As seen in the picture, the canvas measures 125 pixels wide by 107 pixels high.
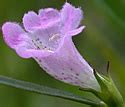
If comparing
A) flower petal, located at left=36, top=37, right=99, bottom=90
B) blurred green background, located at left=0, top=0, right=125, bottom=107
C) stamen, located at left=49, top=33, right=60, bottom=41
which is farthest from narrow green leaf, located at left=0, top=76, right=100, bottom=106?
blurred green background, located at left=0, top=0, right=125, bottom=107

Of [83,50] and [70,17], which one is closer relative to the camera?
[70,17]

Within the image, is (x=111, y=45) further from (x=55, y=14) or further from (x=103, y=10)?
(x=55, y=14)

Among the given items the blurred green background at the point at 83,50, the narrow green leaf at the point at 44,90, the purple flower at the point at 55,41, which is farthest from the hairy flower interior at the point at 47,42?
the blurred green background at the point at 83,50

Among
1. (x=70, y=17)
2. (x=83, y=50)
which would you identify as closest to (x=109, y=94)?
(x=70, y=17)

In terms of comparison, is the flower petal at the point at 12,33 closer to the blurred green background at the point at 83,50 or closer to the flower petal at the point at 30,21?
the flower petal at the point at 30,21

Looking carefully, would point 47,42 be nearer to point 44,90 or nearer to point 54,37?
point 54,37

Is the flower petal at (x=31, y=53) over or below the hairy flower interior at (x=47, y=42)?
below

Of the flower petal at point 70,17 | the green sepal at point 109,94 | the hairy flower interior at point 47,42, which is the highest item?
the flower petal at point 70,17
